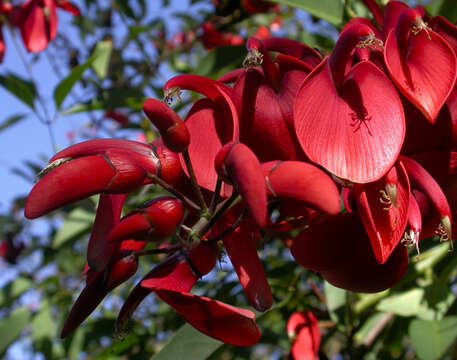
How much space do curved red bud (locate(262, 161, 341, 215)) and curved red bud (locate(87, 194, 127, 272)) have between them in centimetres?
16

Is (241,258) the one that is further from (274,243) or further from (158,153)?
(274,243)

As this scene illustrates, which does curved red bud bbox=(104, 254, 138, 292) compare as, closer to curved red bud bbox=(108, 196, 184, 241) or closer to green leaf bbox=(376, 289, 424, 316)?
curved red bud bbox=(108, 196, 184, 241)

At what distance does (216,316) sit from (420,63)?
12.9 inches

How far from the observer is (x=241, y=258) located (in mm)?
503

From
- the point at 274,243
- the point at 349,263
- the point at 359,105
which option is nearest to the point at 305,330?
the point at 349,263

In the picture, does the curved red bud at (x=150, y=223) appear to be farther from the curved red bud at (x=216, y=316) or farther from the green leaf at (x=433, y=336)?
the green leaf at (x=433, y=336)

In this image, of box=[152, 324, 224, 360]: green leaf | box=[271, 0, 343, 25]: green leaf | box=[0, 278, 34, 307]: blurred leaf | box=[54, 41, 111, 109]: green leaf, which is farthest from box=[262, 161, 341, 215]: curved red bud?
box=[0, 278, 34, 307]: blurred leaf

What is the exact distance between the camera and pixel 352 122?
1.52 feet

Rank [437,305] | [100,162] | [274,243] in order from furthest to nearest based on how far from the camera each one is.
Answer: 1. [274,243]
2. [437,305]
3. [100,162]

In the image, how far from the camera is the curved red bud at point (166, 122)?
47cm

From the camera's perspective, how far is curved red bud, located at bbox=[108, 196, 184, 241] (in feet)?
1.36

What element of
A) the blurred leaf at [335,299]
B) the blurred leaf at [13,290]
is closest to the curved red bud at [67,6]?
the blurred leaf at [13,290]

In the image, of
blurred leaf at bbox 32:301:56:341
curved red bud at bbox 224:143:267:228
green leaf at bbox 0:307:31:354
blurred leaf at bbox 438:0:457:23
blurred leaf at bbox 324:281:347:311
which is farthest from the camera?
blurred leaf at bbox 32:301:56:341

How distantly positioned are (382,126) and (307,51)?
0.54 feet
